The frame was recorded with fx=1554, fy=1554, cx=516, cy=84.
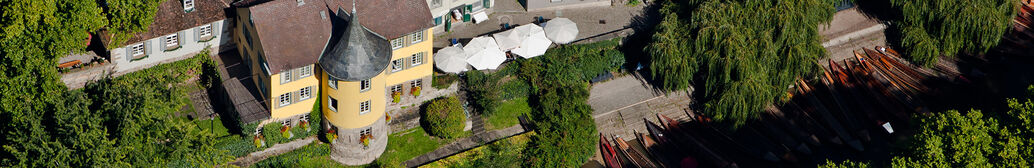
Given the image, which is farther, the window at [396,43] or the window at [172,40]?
the window at [172,40]

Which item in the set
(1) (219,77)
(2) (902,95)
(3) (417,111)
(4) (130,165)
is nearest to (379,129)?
(3) (417,111)

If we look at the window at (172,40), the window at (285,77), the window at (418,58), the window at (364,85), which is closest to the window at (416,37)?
the window at (418,58)

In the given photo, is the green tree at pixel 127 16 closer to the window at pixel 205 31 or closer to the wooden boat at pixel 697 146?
the window at pixel 205 31

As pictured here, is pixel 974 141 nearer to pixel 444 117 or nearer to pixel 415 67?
pixel 444 117

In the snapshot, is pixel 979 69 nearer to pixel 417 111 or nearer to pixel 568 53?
pixel 568 53

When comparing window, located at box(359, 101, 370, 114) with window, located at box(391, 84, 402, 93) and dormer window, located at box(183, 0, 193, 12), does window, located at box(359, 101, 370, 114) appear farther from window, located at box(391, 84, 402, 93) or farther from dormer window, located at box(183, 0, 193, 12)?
dormer window, located at box(183, 0, 193, 12)

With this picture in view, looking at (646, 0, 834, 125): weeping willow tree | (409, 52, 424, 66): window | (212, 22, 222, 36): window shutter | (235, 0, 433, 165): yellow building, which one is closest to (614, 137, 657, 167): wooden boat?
(646, 0, 834, 125): weeping willow tree
